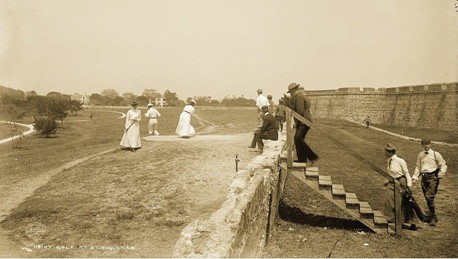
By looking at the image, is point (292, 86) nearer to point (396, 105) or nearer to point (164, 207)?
A: point (164, 207)

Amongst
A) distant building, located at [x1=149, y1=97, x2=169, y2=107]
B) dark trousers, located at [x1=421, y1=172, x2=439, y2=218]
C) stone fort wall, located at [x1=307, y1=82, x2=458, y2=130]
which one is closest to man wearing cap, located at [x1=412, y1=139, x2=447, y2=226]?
dark trousers, located at [x1=421, y1=172, x2=439, y2=218]

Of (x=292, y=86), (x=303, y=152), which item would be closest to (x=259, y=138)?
(x=303, y=152)

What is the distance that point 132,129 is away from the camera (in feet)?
40.1

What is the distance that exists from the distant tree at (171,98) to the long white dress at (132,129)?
114ft

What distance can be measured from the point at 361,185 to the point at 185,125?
7.13 m

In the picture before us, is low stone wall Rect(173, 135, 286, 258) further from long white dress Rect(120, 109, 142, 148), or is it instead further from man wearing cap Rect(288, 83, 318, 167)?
long white dress Rect(120, 109, 142, 148)

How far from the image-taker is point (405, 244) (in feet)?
21.9

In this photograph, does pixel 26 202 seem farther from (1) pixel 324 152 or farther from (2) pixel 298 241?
(1) pixel 324 152

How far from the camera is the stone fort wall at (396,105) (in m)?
26.3

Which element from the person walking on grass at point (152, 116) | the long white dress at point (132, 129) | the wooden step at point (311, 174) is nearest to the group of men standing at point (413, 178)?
the wooden step at point (311, 174)

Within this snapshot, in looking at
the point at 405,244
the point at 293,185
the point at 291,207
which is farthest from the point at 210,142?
the point at 405,244

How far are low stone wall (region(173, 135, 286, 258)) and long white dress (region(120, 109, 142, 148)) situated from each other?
5739mm

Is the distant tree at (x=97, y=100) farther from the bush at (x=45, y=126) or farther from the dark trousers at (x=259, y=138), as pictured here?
the dark trousers at (x=259, y=138)

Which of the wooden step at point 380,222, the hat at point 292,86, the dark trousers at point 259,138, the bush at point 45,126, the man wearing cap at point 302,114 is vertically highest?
the hat at point 292,86
